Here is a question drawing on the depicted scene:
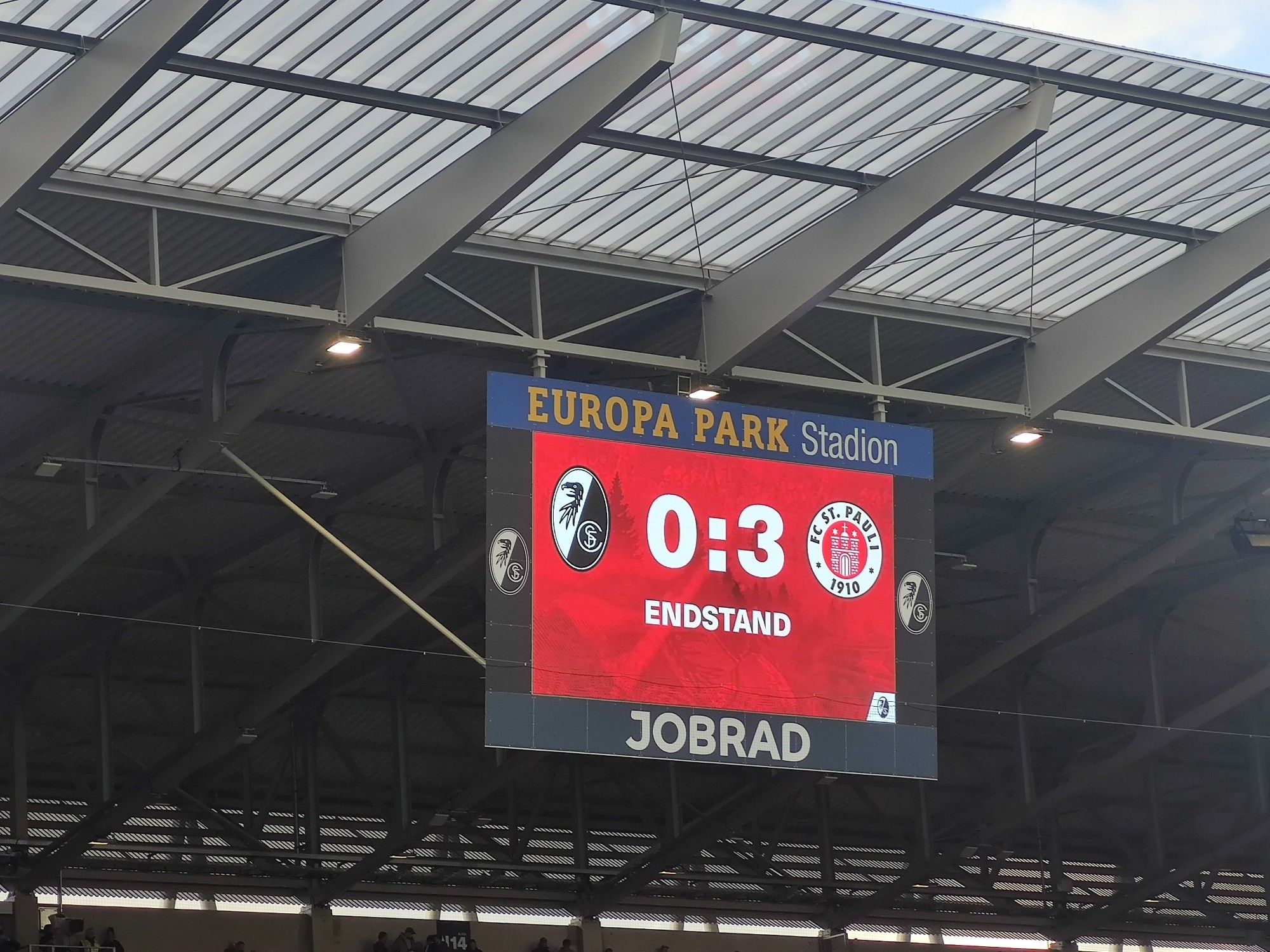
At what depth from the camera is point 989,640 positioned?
134 ft

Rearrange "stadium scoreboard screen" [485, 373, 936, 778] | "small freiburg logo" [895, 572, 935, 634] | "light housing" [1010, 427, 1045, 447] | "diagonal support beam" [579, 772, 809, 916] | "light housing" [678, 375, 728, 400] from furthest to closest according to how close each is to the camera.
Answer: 1. "diagonal support beam" [579, 772, 809, 916]
2. "light housing" [1010, 427, 1045, 447]
3. "light housing" [678, 375, 728, 400]
4. "small freiburg logo" [895, 572, 935, 634]
5. "stadium scoreboard screen" [485, 373, 936, 778]

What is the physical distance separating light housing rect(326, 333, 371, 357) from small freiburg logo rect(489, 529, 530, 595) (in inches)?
116

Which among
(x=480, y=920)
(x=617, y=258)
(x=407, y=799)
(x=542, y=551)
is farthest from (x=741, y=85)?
(x=480, y=920)

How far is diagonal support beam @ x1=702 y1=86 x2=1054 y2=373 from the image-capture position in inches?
894

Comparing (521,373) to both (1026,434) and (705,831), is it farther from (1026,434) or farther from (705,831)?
(705,831)

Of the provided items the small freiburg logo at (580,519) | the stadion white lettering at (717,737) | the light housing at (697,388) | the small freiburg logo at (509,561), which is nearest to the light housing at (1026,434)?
the light housing at (697,388)

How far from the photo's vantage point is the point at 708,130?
23516mm

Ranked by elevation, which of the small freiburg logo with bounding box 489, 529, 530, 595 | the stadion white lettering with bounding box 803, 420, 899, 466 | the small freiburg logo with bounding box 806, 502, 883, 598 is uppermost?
the stadion white lettering with bounding box 803, 420, 899, 466

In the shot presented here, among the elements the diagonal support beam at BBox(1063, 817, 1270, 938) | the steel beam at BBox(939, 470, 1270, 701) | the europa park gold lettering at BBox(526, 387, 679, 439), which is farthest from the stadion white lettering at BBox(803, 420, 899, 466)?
the diagonal support beam at BBox(1063, 817, 1270, 938)

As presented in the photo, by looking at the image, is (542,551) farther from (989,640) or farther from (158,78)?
(989,640)

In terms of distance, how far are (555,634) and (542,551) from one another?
35.0 inches

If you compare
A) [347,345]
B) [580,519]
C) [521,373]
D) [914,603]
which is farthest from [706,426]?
[521,373]

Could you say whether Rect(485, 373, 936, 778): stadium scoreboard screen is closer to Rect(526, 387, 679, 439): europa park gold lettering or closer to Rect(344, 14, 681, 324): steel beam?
Rect(526, 387, 679, 439): europa park gold lettering

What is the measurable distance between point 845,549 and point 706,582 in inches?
68.7
